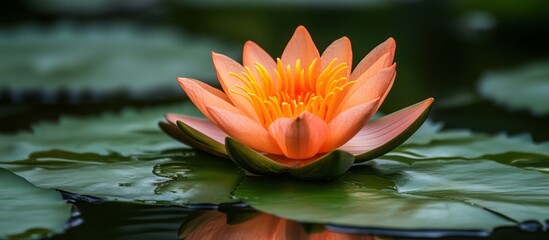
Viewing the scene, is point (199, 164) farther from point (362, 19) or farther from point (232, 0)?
point (232, 0)

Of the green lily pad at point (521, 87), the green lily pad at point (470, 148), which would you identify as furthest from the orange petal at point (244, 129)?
the green lily pad at point (521, 87)

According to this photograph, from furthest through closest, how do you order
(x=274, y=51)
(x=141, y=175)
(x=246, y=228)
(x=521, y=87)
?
(x=274, y=51) → (x=521, y=87) → (x=141, y=175) → (x=246, y=228)

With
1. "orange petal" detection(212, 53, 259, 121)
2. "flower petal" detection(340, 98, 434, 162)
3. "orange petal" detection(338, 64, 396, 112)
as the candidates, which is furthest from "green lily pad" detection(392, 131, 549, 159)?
"orange petal" detection(212, 53, 259, 121)

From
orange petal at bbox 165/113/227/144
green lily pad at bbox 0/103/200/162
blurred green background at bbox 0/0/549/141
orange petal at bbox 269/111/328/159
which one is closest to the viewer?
orange petal at bbox 269/111/328/159

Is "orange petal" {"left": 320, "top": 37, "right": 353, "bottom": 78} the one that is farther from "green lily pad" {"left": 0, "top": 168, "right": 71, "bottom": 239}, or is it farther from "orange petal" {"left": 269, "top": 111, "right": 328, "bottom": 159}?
"green lily pad" {"left": 0, "top": 168, "right": 71, "bottom": 239}

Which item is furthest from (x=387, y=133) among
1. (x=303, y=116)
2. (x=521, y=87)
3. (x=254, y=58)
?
(x=521, y=87)

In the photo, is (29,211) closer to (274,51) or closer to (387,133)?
(387,133)
